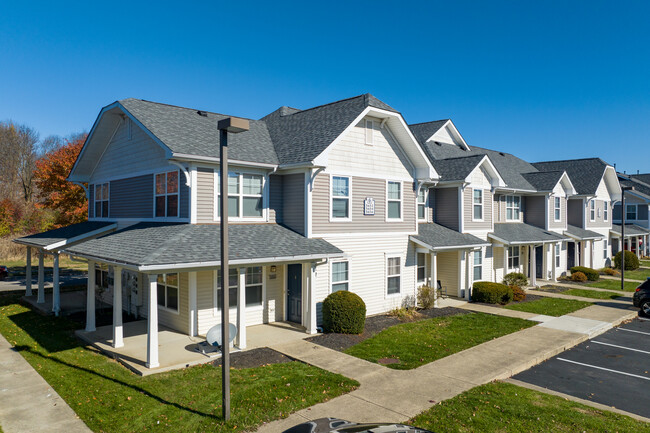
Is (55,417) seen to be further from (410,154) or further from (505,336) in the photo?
(410,154)

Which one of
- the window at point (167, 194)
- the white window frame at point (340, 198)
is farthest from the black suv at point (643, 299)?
the window at point (167, 194)

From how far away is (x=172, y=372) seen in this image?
1038cm

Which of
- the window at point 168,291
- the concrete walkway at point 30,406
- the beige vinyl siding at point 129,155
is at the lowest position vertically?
the concrete walkway at point 30,406

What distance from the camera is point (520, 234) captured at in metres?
25.1

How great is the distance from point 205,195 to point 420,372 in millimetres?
8769

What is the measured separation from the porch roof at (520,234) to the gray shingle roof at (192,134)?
14.5 meters

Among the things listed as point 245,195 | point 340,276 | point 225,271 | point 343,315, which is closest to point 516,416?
point 225,271

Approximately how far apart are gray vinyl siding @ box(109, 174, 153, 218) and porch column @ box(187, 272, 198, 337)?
4004mm

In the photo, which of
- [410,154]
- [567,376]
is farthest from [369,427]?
[410,154]

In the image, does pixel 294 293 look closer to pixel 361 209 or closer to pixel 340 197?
pixel 340 197

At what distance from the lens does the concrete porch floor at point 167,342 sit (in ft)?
36.1

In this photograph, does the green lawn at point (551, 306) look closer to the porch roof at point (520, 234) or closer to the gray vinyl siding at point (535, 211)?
the porch roof at point (520, 234)

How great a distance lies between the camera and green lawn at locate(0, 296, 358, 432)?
783 centimetres

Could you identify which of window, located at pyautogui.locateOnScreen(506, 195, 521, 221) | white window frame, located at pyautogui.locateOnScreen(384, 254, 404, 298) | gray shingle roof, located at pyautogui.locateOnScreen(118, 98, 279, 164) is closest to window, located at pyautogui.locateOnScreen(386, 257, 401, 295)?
white window frame, located at pyautogui.locateOnScreen(384, 254, 404, 298)
